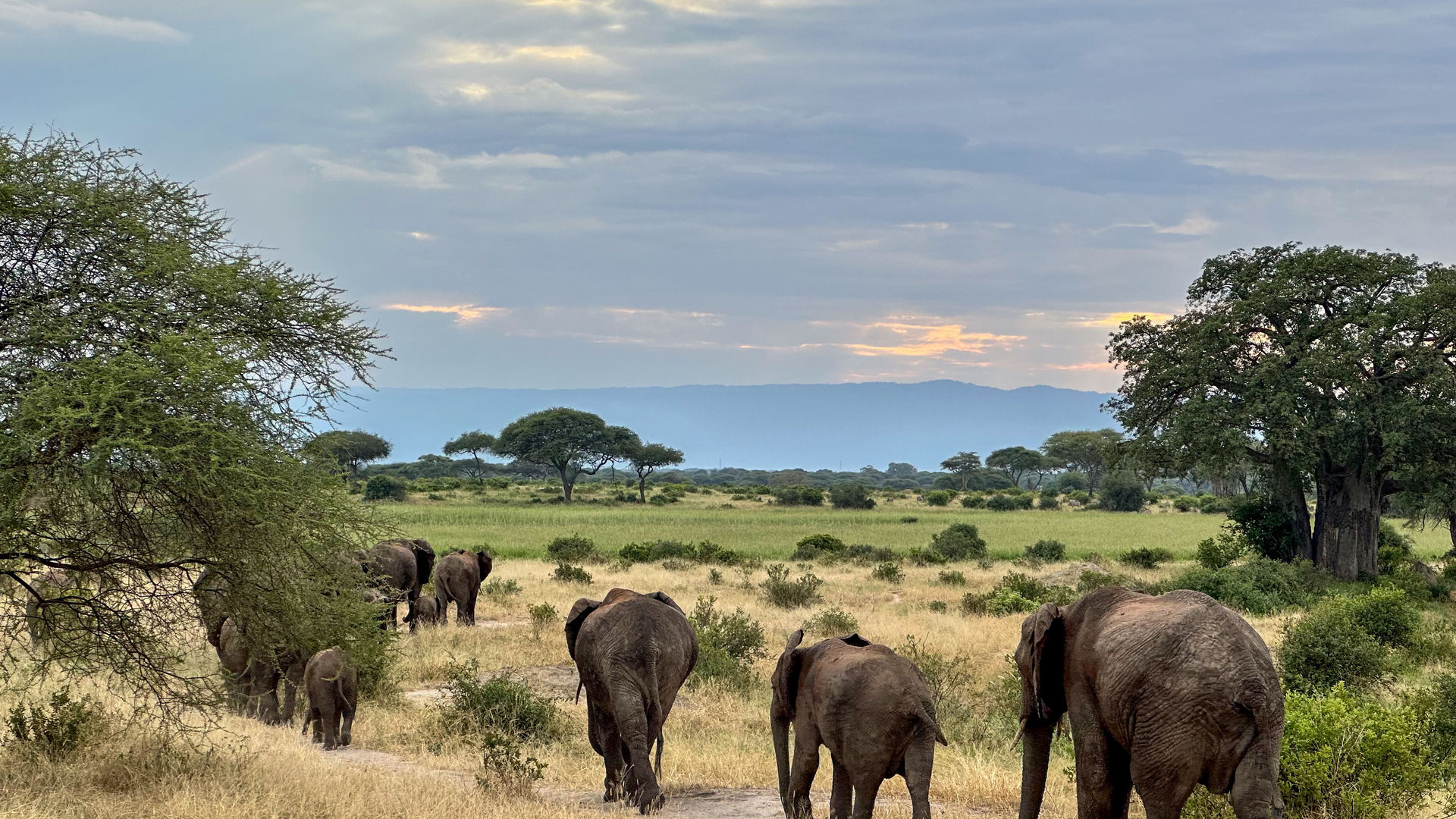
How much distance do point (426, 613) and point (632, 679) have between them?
13.5 m

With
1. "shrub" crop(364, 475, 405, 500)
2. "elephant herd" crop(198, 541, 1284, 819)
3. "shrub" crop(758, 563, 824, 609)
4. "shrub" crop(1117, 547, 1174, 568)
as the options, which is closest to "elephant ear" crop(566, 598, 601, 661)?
"elephant herd" crop(198, 541, 1284, 819)

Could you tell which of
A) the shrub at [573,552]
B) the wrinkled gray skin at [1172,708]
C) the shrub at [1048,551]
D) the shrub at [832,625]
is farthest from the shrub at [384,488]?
the wrinkled gray skin at [1172,708]

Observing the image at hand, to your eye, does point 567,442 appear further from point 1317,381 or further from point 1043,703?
point 1043,703

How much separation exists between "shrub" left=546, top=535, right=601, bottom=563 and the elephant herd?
27.9 meters

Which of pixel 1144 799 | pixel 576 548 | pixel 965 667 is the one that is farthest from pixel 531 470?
pixel 1144 799

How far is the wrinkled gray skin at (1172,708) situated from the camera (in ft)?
19.7

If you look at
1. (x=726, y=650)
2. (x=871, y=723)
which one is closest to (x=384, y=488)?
(x=726, y=650)

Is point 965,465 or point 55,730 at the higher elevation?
point 965,465

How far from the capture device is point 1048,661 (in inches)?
293

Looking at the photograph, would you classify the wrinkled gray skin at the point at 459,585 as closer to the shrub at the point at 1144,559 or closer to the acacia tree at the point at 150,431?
the acacia tree at the point at 150,431

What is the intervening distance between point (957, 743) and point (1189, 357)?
23334 mm

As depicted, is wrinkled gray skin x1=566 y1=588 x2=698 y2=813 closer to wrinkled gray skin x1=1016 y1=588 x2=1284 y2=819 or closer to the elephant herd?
the elephant herd

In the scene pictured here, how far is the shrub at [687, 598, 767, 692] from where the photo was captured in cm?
1648

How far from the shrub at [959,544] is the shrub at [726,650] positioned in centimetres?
2465
